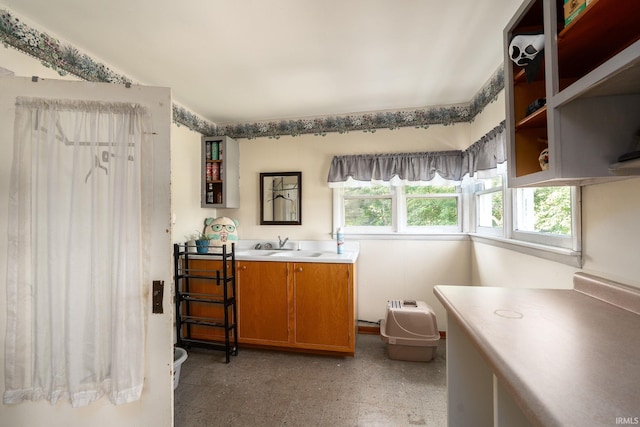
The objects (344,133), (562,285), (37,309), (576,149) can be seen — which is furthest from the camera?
(344,133)

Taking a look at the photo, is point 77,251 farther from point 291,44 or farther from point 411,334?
point 411,334

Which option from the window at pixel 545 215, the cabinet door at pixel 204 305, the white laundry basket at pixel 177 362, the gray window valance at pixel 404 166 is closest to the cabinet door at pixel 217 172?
the cabinet door at pixel 204 305

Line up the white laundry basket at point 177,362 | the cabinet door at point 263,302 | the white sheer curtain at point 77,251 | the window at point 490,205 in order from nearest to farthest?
the white sheer curtain at point 77,251
the white laundry basket at point 177,362
the window at point 490,205
the cabinet door at point 263,302

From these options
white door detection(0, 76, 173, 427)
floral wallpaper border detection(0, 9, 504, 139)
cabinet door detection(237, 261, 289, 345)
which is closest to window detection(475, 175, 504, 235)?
floral wallpaper border detection(0, 9, 504, 139)

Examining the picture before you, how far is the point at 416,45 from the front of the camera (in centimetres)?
181

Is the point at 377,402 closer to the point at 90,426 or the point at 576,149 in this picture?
the point at 90,426

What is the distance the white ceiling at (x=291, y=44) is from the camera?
148 centimetres

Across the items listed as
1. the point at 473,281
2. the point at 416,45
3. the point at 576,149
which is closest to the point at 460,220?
the point at 473,281

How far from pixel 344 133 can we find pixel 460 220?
5.17 ft

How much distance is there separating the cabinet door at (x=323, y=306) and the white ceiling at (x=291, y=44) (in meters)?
1.65

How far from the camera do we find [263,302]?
2521 mm

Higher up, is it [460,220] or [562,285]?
[460,220]

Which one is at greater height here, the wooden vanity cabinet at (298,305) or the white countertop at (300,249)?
the white countertop at (300,249)

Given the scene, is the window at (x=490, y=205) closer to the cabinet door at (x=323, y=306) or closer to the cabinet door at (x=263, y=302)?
the cabinet door at (x=323, y=306)
